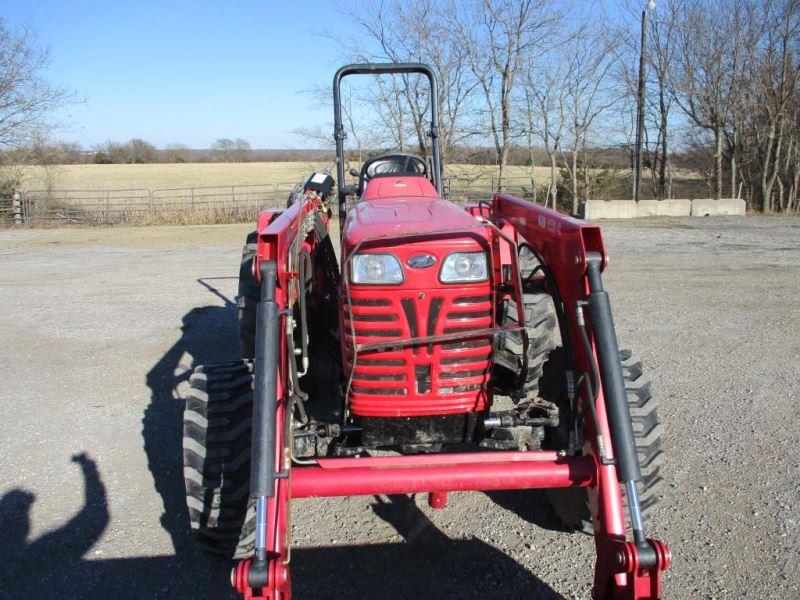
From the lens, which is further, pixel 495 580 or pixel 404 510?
pixel 404 510

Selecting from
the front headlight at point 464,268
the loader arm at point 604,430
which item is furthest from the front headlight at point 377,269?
the loader arm at point 604,430

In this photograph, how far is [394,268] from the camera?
103 inches

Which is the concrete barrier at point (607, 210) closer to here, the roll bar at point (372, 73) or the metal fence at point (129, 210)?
the metal fence at point (129, 210)

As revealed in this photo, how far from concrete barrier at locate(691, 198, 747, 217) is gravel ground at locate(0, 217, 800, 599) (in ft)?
40.5

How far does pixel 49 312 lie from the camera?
799 centimetres

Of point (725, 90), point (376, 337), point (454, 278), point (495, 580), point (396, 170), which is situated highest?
point (725, 90)

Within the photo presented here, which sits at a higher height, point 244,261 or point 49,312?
point 244,261

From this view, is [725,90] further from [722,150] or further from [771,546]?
[771,546]

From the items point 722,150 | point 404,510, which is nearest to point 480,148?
point 722,150

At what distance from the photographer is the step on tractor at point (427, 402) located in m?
2.27

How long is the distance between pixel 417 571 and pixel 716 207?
19957 mm

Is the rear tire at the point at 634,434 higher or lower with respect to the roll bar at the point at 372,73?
lower

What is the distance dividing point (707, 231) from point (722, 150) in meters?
10.6

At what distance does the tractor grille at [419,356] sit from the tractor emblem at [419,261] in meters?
0.11
